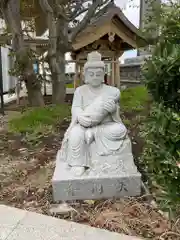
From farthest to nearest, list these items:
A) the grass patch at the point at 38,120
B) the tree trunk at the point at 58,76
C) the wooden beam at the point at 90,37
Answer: the wooden beam at the point at 90,37 → the tree trunk at the point at 58,76 → the grass patch at the point at 38,120

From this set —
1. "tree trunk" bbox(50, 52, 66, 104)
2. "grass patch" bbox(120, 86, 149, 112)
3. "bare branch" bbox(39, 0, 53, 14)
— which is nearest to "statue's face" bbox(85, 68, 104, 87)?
"grass patch" bbox(120, 86, 149, 112)

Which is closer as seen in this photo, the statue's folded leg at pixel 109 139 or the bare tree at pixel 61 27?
the statue's folded leg at pixel 109 139

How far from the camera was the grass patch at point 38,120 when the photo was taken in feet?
16.5

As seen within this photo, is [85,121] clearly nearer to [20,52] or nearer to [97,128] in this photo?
[97,128]

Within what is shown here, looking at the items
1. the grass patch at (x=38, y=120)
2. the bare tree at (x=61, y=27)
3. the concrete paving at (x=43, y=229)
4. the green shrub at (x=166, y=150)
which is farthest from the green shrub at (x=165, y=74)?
the bare tree at (x=61, y=27)

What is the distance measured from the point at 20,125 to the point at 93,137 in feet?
8.96

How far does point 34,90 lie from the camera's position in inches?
261

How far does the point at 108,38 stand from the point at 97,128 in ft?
16.3

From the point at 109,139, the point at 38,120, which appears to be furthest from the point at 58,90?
the point at 109,139

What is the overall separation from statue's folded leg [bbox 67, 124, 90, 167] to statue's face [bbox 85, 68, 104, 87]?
1.82 ft

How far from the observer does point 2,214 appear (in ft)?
7.68

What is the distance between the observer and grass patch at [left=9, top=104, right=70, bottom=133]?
198 inches

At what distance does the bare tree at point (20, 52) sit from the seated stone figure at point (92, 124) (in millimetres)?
3628

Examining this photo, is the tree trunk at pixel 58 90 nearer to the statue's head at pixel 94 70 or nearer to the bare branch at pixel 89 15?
the bare branch at pixel 89 15
